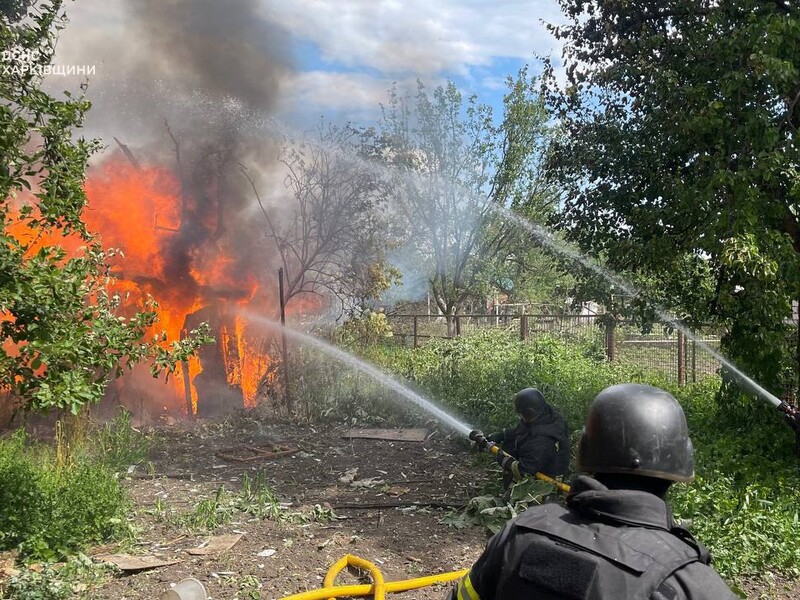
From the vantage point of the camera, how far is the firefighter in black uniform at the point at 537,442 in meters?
6.04

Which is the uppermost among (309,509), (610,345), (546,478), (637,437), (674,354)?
(637,437)

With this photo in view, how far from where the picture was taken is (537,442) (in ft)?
19.9

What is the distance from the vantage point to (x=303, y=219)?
13078 millimetres

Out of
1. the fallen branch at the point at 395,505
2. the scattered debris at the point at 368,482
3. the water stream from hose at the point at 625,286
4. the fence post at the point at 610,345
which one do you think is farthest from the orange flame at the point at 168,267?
the fence post at the point at 610,345

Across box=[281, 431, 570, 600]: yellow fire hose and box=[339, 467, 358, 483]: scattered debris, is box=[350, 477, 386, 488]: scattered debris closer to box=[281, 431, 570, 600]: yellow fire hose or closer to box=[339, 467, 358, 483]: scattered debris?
box=[339, 467, 358, 483]: scattered debris

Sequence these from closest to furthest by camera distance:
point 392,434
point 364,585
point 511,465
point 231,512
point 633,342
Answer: point 364,585, point 511,465, point 231,512, point 392,434, point 633,342

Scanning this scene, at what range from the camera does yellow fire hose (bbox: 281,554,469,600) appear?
440 cm

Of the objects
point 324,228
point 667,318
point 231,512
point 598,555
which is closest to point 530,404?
point 231,512

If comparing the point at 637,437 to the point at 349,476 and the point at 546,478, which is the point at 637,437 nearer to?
the point at 546,478

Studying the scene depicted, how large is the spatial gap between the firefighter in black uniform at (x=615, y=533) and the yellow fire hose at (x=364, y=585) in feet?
8.98

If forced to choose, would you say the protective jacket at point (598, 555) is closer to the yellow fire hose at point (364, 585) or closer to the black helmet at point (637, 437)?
the black helmet at point (637, 437)

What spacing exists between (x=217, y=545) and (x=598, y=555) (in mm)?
4630

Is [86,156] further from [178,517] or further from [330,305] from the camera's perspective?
[330,305]

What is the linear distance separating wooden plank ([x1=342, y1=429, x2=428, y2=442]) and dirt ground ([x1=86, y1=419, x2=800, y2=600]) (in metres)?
0.11
